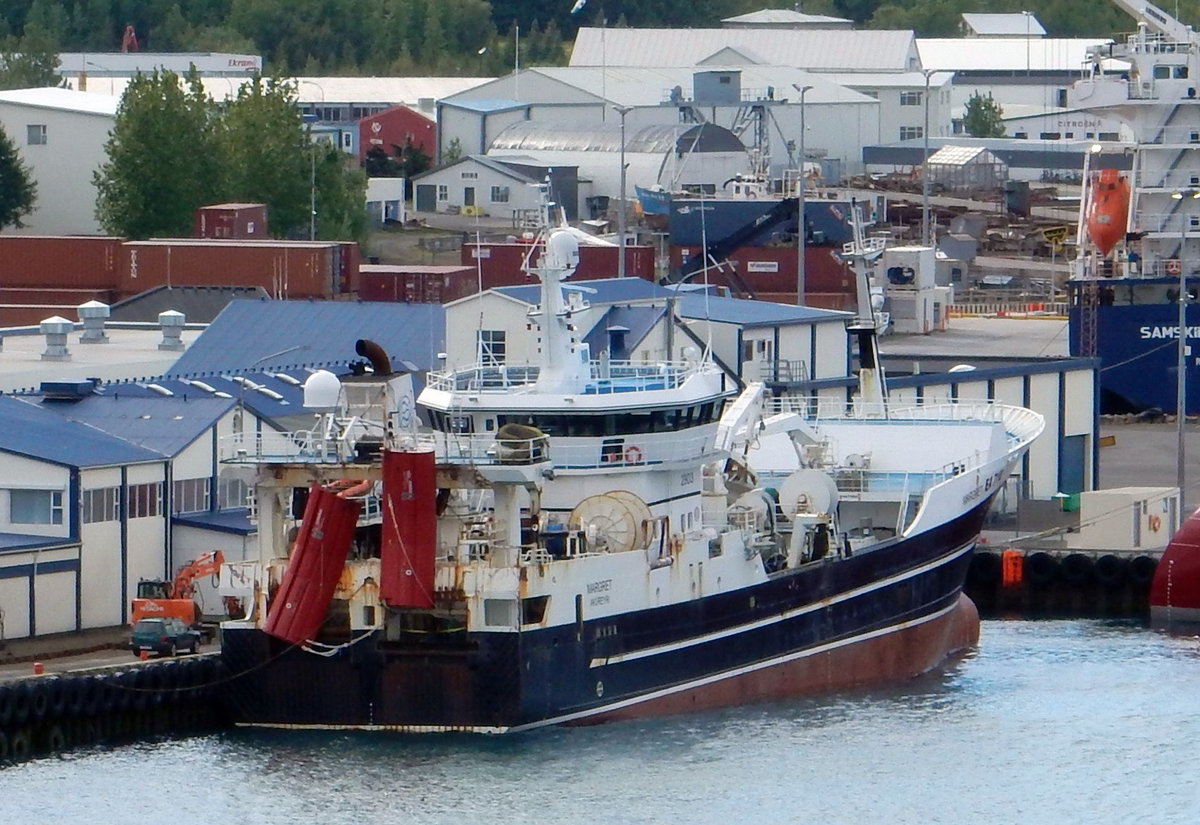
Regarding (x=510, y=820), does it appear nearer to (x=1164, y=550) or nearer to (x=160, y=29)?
(x=1164, y=550)

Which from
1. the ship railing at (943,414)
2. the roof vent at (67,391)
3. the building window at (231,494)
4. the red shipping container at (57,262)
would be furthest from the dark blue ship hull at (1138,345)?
the roof vent at (67,391)

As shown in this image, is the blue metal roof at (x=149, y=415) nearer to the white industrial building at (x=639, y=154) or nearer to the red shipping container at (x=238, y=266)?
the red shipping container at (x=238, y=266)

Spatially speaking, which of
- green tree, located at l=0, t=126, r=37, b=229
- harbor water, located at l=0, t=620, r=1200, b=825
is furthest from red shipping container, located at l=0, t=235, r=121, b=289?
harbor water, located at l=0, t=620, r=1200, b=825

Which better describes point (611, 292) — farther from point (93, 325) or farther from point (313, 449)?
point (313, 449)

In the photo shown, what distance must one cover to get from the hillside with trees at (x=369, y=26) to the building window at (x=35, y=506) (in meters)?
114

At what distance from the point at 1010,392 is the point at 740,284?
1930 centimetres

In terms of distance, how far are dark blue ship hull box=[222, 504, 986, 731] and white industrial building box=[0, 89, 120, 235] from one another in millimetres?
61573

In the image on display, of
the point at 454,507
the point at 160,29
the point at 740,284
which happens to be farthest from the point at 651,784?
the point at 160,29

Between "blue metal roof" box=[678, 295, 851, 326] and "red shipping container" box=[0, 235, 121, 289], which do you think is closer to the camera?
"blue metal roof" box=[678, 295, 851, 326]

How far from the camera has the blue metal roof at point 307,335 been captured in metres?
59.8

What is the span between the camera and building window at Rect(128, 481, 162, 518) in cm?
4372

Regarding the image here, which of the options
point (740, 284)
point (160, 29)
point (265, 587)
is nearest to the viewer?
point (265, 587)

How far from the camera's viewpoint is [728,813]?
35.3m

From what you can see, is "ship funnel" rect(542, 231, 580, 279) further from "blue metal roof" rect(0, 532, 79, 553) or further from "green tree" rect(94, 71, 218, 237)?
"green tree" rect(94, 71, 218, 237)
